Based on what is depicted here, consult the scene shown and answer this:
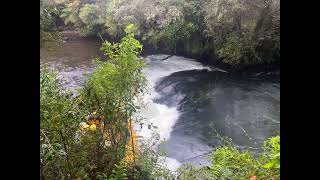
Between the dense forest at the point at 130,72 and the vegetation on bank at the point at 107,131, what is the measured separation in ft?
0.04

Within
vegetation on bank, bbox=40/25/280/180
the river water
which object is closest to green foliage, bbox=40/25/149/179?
vegetation on bank, bbox=40/25/280/180

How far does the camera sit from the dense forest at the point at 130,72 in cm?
412

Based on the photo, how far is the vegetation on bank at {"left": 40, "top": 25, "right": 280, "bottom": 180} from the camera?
13.6 feet

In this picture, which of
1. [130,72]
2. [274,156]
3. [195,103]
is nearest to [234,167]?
[130,72]

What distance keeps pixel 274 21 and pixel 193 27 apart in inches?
121

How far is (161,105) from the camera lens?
10156 mm

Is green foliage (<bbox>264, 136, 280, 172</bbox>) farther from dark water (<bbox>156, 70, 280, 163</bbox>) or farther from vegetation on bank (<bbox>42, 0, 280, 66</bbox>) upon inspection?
vegetation on bank (<bbox>42, 0, 280, 66</bbox>)

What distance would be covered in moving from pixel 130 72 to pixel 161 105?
535cm

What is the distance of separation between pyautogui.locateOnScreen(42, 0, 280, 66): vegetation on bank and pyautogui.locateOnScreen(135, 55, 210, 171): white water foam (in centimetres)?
74

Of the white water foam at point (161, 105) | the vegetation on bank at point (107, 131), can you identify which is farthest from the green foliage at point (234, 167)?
the white water foam at point (161, 105)
